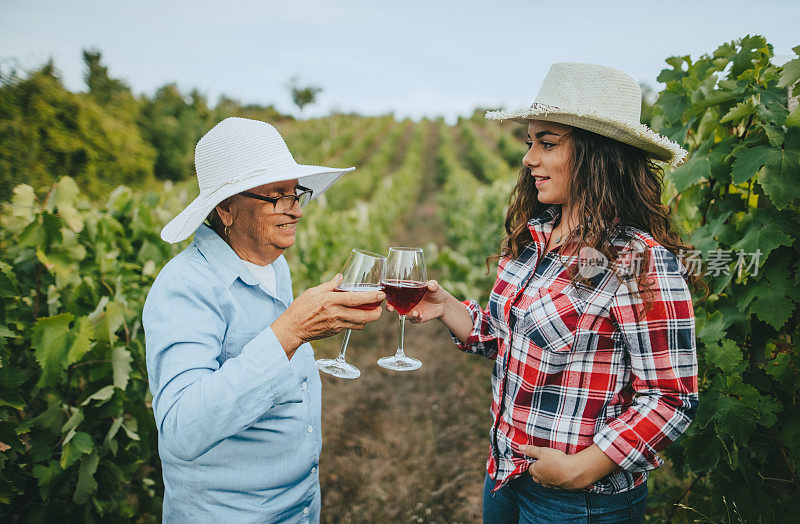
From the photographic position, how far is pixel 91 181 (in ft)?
65.6

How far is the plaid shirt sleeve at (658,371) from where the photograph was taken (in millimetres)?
1362

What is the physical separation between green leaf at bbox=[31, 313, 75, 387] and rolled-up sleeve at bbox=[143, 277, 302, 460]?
1.09 m

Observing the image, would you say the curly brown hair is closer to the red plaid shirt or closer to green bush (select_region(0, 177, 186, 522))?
the red plaid shirt

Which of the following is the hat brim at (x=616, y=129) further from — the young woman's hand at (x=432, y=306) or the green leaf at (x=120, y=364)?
the green leaf at (x=120, y=364)

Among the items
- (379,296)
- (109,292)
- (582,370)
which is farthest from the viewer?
(109,292)

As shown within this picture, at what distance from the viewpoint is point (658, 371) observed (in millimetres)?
1383

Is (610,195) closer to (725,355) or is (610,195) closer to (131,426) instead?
(725,355)

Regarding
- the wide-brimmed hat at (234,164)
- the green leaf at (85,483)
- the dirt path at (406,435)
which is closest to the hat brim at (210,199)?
the wide-brimmed hat at (234,164)

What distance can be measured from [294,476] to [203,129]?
34870mm

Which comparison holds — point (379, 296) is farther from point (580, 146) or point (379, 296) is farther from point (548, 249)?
point (580, 146)

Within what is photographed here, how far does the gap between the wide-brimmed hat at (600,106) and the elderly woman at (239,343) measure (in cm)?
84

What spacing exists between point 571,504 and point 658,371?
547mm

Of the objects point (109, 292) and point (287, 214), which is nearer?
point (287, 214)

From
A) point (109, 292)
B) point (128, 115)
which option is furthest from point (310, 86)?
point (109, 292)
